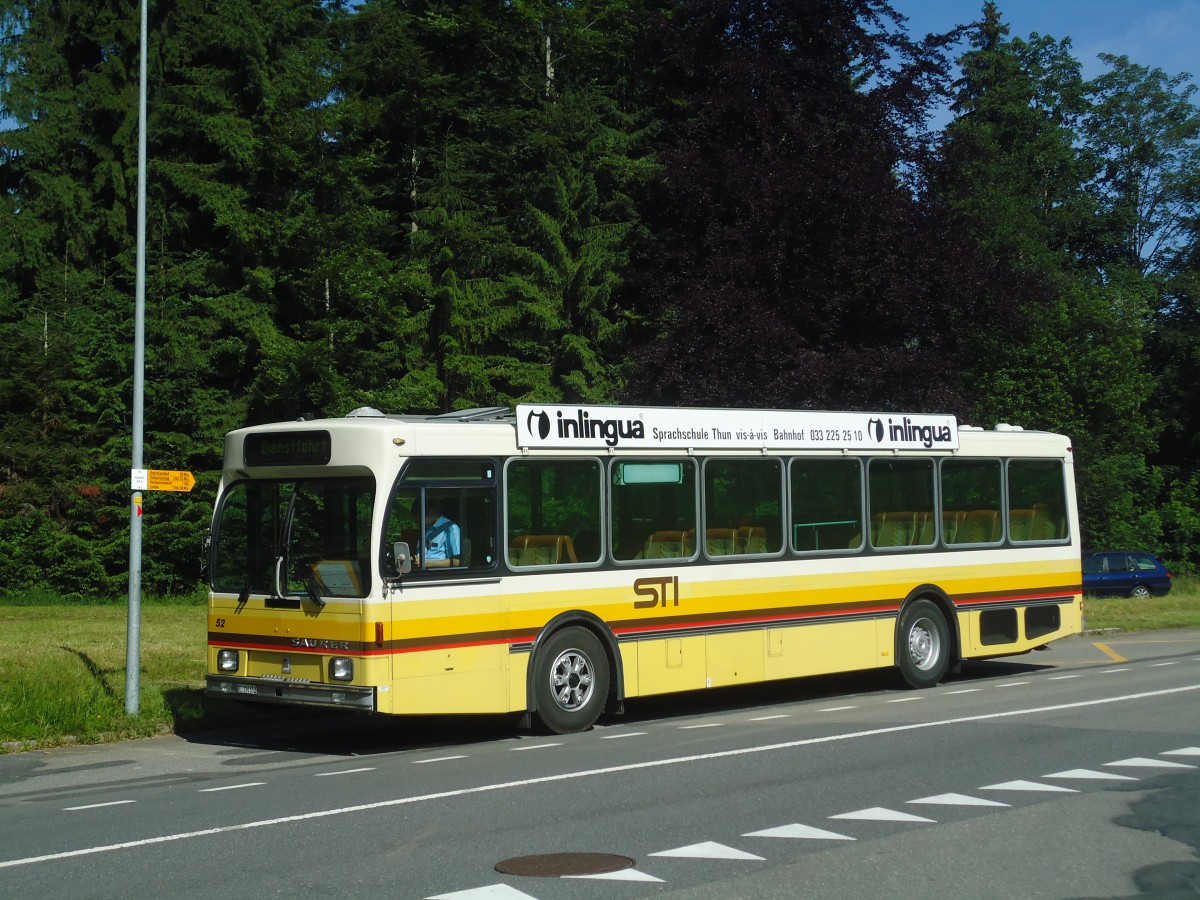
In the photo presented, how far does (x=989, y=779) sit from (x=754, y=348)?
19794 mm

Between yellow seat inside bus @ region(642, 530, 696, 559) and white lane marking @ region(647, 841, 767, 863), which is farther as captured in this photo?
yellow seat inside bus @ region(642, 530, 696, 559)

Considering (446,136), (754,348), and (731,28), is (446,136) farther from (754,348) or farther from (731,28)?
(754,348)

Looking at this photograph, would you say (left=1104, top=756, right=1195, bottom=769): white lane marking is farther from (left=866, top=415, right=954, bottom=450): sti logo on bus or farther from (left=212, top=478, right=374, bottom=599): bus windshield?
(left=866, top=415, right=954, bottom=450): sti logo on bus

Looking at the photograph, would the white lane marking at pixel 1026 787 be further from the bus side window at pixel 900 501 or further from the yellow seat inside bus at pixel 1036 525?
the yellow seat inside bus at pixel 1036 525

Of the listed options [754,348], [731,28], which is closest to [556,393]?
[754,348]

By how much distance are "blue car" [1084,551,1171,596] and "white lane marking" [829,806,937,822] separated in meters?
31.1

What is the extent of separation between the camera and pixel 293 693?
41.6 feet

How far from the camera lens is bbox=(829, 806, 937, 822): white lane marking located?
28.7 feet

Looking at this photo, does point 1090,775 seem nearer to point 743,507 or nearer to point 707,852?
point 707,852

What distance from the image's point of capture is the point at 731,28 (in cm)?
3300

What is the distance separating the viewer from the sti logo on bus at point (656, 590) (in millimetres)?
14297

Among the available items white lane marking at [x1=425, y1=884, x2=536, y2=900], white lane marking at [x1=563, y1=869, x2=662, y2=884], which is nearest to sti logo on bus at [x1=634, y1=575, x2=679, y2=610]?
white lane marking at [x1=563, y1=869, x2=662, y2=884]

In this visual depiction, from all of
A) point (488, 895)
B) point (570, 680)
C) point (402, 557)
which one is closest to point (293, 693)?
point (402, 557)

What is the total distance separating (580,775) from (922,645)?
7.74 metres
